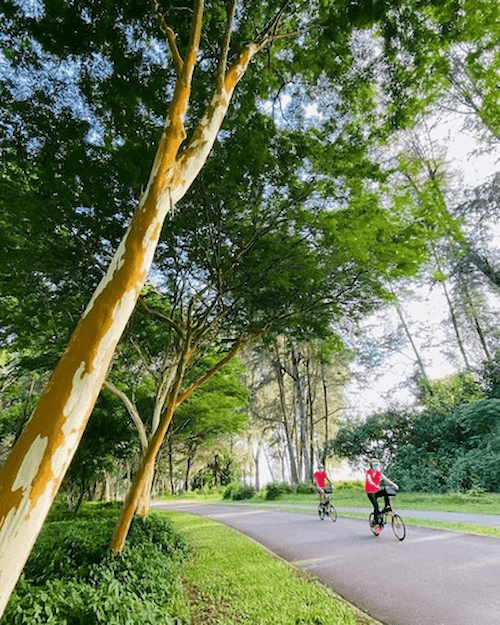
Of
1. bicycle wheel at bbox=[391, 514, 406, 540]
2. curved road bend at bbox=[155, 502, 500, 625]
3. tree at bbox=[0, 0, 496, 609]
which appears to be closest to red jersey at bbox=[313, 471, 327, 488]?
curved road bend at bbox=[155, 502, 500, 625]

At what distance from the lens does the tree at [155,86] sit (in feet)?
6.22

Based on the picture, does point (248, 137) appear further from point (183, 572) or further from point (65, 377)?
point (183, 572)

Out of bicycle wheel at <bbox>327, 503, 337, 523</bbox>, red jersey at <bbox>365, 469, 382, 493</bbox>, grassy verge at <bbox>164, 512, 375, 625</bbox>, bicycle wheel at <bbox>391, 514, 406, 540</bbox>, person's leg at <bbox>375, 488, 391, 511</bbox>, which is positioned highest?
red jersey at <bbox>365, 469, 382, 493</bbox>

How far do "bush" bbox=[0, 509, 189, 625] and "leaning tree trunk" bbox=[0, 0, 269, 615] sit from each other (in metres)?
2.43

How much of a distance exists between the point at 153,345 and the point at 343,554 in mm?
7399

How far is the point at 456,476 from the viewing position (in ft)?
56.7

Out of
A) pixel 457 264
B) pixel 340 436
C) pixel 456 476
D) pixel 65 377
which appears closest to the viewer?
pixel 65 377

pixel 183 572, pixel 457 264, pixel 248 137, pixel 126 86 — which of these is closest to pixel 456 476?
pixel 457 264

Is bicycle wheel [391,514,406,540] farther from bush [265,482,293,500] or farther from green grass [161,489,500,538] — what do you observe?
bush [265,482,293,500]

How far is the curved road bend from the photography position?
444 cm

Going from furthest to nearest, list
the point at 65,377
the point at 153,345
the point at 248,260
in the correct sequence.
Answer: the point at 153,345 < the point at 248,260 < the point at 65,377

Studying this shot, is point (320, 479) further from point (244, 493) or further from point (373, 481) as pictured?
point (244, 493)

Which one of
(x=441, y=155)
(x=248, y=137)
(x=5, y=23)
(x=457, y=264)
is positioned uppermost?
(x=441, y=155)

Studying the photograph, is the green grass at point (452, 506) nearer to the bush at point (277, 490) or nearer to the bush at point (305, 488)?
the bush at point (305, 488)
